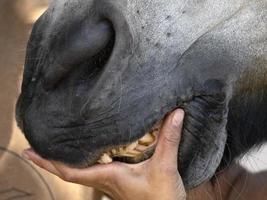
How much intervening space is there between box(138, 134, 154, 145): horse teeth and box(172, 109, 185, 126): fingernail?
6cm

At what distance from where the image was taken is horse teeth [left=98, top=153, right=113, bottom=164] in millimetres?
1087

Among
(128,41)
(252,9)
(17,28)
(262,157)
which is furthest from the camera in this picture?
(262,157)

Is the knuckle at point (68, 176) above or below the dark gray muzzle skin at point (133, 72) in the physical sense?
below

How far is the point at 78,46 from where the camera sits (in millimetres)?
981

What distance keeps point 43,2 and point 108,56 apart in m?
0.79

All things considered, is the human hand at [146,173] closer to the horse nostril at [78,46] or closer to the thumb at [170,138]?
the thumb at [170,138]

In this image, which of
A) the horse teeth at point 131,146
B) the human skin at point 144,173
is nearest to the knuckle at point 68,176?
the human skin at point 144,173

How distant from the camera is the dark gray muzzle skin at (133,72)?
996 millimetres

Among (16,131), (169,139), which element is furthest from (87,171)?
(16,131)

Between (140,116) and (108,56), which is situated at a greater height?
(108,56)

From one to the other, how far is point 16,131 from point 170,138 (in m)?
0.70

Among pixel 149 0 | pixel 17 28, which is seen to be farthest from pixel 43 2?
pixel 149 0

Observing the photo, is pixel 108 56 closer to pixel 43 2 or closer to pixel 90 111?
pixel 90 111

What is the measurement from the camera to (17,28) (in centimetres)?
171
